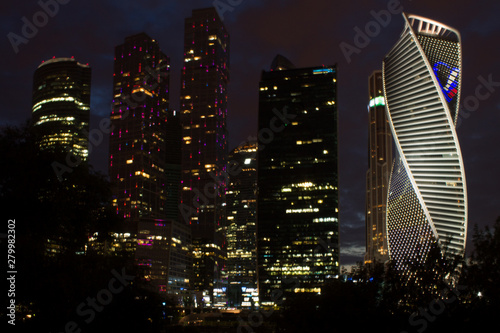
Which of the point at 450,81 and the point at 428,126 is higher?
the point at 450,81

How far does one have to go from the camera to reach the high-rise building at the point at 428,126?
136500 mm

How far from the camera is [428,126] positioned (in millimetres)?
141750

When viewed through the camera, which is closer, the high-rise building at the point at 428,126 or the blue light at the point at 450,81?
the high-rise building at the point at 428,126

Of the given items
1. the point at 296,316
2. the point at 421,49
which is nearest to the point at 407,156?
the point at 421,49

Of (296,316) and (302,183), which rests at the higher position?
(302,183)

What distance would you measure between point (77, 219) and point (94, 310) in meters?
4.65

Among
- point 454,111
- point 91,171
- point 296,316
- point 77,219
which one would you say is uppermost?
point 454,111

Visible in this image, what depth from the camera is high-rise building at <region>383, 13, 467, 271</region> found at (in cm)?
13650

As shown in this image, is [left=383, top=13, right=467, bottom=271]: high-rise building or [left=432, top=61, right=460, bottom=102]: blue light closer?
[left=383, top=13, right=467, bottom=271]: high-rise building

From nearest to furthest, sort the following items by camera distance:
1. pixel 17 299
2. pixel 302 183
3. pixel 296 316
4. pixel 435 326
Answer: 1. pixel 17 299
2. pixel 435 326
3. pixel 296 316
4. pixel 302 183

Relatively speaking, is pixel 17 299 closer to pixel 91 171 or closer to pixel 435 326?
pixel 91 171

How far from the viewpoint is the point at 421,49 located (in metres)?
142

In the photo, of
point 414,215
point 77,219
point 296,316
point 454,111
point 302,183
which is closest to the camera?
point 77,219

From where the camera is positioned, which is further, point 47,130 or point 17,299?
point 47,130
